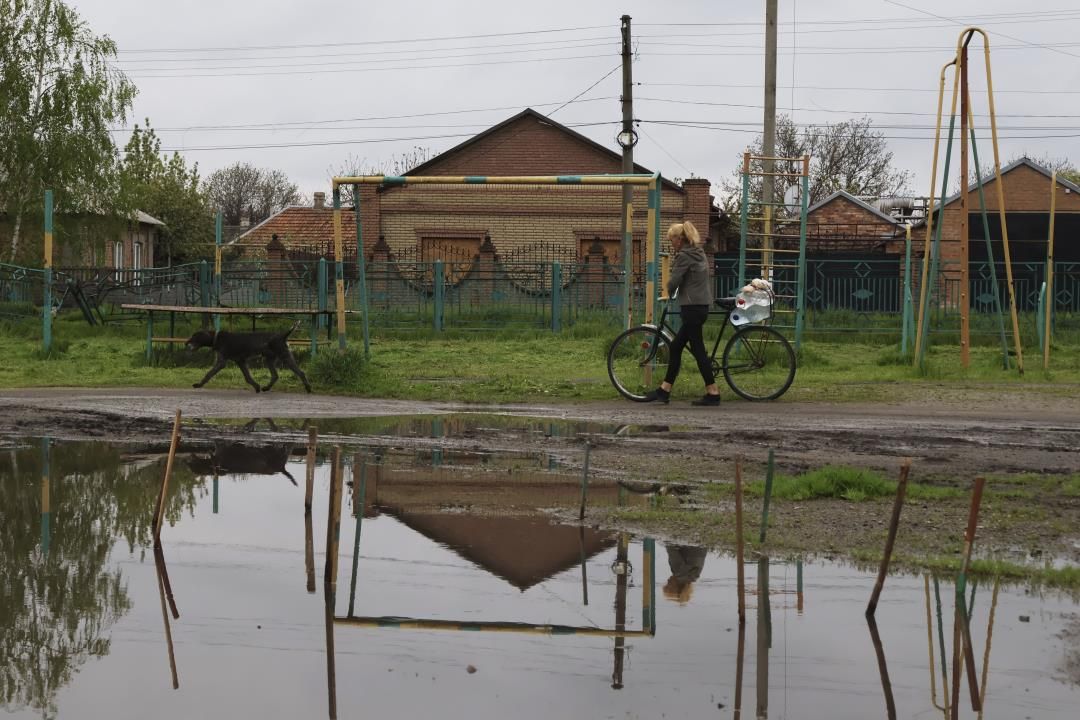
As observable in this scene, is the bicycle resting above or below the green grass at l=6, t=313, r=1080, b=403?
above

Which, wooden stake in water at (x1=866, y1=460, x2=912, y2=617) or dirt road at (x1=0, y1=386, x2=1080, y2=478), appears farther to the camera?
dirt road at (x1=0, y1=386, x2=1080, y2=478)

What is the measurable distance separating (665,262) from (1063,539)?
15.1m

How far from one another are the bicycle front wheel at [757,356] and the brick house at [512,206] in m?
29.3

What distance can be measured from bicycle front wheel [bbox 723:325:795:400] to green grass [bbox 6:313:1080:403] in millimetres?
323

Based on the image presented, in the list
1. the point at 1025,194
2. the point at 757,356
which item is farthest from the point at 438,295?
the point at 1025,194

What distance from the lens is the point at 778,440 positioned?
10680 mm

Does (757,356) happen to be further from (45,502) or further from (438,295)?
(438,295)

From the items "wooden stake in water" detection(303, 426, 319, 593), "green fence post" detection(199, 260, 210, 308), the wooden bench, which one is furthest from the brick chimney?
"wooden stake in water" detection(303, 426, 319, 593)

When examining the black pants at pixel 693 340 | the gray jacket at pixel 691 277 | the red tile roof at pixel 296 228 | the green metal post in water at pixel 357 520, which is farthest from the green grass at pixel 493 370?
the red tile roof at pixel 296 228

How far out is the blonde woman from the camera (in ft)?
43.7

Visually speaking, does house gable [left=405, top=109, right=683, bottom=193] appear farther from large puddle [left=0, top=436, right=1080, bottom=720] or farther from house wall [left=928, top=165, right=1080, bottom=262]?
large puddle [left=0, top=436, right=1080, bottom=720]

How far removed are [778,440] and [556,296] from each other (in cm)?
1725

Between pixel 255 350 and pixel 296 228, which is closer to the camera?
pixel 255 350

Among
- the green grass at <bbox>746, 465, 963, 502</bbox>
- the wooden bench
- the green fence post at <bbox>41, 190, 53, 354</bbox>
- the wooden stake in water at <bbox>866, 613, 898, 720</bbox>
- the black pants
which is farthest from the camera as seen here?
the green fence post at <bbox>41, 190, 53, 354</bbox>
